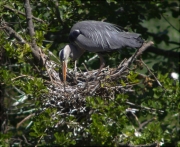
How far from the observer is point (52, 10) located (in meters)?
6.38

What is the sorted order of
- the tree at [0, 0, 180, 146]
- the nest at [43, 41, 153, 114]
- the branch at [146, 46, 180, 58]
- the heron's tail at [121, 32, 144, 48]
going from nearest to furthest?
the tree at [0, 0, 180, 146] < the nest at [43, 41, 153, 114] < the heron's tail at [121, 32, 144, 48] < the branch at [146, 46, 180, 58]

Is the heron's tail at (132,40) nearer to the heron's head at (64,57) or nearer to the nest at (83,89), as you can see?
the nest at (83,89)

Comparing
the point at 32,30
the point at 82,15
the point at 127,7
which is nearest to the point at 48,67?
the point at 32,30

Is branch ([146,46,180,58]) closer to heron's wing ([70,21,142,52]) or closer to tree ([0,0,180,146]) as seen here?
tree ([0,0,180,146])

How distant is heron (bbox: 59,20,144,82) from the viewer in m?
6.17

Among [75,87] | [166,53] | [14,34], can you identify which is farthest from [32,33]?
[166,53]

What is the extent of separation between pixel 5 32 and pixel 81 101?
0.94m

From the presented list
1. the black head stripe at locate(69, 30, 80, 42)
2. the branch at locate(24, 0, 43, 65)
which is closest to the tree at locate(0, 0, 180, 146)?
the branch at locate(24, 0, 43, 65)

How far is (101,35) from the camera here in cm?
630

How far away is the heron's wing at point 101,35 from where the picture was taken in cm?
619

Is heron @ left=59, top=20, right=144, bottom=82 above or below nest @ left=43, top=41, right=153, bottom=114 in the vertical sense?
above

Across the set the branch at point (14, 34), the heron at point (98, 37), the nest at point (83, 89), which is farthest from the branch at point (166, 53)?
the branch at point (14, 34)

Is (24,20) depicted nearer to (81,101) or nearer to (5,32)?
(5,32)

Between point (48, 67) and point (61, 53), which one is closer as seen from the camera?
point (48, 67)
